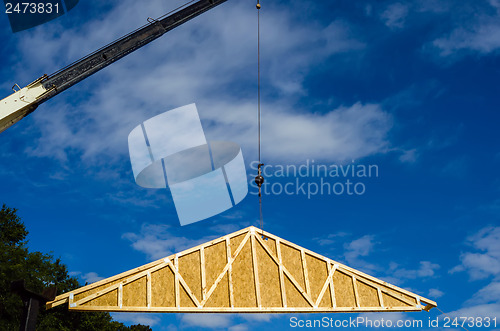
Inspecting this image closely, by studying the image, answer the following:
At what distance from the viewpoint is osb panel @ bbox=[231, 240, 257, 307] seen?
41.1ft

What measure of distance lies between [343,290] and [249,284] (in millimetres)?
2914

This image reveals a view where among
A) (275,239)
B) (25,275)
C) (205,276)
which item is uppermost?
(25,275)

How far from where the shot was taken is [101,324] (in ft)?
102

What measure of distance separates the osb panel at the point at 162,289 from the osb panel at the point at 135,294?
0.25 m

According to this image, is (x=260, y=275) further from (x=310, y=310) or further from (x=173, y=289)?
(x=173, y=289)

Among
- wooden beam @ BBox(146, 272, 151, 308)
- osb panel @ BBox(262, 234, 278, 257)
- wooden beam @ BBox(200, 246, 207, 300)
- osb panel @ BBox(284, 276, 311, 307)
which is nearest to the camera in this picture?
wooden beam @ BBox(146, 272, 151, 308)

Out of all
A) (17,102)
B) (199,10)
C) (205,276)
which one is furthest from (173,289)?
(199,10)

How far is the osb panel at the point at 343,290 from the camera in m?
13.0

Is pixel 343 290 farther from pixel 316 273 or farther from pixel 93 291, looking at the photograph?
pixel 93 291

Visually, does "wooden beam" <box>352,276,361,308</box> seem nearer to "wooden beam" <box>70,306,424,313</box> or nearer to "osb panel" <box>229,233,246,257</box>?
"wooden beam" <box>70,306,424,313</box>

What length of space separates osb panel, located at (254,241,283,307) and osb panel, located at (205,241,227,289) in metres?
1.06

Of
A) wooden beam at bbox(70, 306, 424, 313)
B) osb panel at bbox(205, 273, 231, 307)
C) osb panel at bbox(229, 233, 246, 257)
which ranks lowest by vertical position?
wooden beam at bbox(70, 306, 424, 313)

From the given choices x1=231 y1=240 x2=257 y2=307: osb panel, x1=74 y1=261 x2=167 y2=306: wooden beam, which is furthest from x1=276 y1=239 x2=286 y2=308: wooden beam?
x1=74 y1=261 x2=167 y2=306: wooden beam

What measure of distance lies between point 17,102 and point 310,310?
10588 mm
